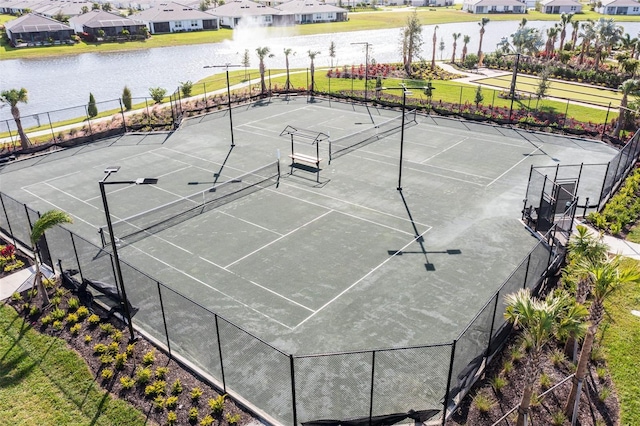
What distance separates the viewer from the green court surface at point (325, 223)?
17.2 metres

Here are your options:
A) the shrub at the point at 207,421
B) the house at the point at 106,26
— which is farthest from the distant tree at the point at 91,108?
the house at the point at 106,26

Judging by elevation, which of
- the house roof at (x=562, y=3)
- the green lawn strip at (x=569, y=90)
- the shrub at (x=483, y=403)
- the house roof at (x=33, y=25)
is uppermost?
the house roof at (x=562, y=3)

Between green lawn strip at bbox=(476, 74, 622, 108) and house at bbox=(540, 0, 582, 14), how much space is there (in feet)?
343

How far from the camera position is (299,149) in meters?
35.2

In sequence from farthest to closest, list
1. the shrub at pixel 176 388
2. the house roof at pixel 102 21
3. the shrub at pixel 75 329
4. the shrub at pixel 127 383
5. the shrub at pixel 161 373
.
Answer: the house roof at pixel 102 21, the shrub at pixel 75 329, the shrub at pixel 161 373, the shrub at pixel 127 383, the shrub at pixel 176 388

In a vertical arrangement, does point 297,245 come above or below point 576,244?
below

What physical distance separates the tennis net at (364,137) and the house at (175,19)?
85.7m

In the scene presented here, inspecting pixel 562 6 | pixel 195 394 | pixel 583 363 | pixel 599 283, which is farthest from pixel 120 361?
pixel 562 6

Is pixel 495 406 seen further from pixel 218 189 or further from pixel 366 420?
pixel 218 189

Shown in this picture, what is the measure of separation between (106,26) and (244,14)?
36595 millimetres

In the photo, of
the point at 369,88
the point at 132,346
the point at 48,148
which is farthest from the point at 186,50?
the point at 132,346

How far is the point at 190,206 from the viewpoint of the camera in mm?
25844

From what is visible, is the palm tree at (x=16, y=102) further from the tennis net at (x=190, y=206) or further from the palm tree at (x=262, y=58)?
the palm tree at (x=262, y=58)

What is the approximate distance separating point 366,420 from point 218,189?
18255 mm
